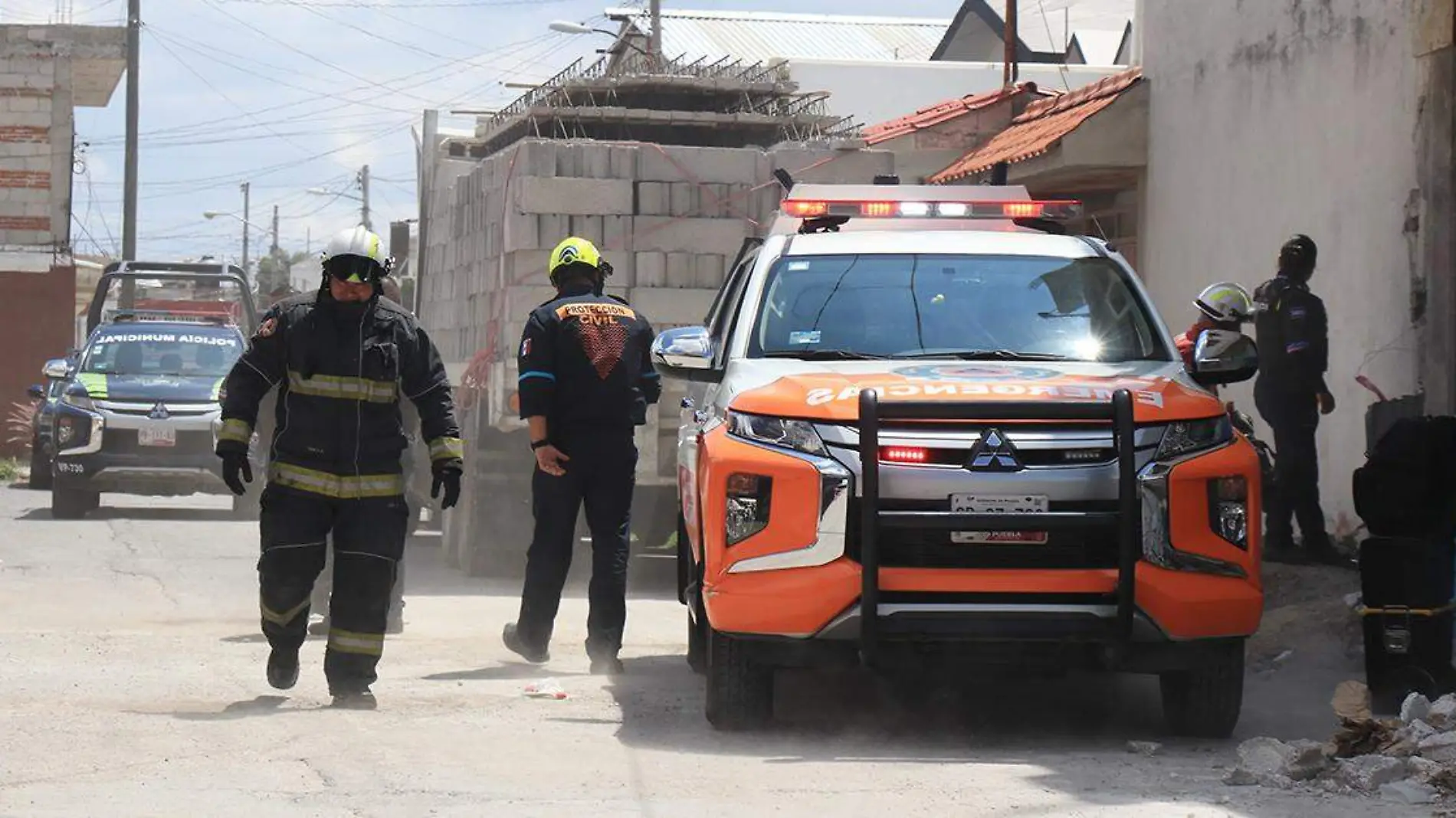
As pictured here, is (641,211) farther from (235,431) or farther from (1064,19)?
(1064,19)

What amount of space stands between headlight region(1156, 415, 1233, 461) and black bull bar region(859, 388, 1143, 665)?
178 millimetres

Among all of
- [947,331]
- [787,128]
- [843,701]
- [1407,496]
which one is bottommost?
[843,701]

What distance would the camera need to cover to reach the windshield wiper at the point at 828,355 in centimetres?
798

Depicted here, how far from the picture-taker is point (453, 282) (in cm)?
1566

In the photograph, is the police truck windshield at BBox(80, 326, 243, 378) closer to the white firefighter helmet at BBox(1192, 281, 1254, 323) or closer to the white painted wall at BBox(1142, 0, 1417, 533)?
the white painted wall at BBox(1142, 0, 1417, 533)

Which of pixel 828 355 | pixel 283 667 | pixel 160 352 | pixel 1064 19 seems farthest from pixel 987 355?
pixel 1064 19

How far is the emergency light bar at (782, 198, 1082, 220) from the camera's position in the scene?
910 cm

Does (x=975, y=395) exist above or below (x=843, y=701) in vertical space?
above

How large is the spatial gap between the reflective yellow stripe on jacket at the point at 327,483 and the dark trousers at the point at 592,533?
153 cm

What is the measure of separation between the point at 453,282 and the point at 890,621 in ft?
29.7

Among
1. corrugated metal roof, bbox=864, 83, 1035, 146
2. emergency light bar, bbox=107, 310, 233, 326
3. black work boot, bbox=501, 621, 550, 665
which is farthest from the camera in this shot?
emergency light bar, bbox=107, 310, 233, 326

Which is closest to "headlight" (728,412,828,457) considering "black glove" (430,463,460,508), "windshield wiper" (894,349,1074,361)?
"windshield wiper" (894,349,1074,361)

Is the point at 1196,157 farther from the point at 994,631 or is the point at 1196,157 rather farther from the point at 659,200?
the point at 994,631

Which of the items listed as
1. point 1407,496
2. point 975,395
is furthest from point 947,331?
point 1407,496
